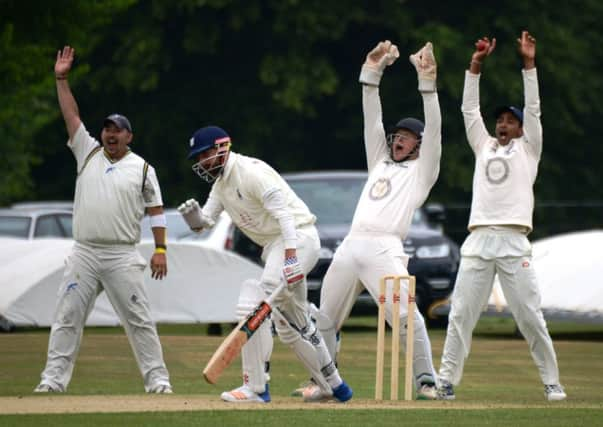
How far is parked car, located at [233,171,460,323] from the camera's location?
65.3 feet

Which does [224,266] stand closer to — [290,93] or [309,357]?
[309,357]

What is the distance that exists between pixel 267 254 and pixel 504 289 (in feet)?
5.54

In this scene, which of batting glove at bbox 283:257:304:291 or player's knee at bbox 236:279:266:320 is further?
player's knee at bbox 236:279:266:320

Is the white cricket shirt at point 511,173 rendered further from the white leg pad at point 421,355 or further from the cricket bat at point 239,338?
the cricket bat at point 239,338

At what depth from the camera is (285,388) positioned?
13.1m

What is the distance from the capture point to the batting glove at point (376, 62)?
1186 centimetres

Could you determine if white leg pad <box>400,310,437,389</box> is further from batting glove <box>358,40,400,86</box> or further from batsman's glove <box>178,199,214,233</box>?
batting glove <box>358,40,400,86</box>

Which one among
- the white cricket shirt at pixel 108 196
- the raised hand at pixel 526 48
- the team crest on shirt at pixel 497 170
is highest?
the raised hand at pixel 526 48

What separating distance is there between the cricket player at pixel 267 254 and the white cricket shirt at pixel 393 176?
1.90 ft

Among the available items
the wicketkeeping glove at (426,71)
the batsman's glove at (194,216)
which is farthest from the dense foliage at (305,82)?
the wicketkeeping glove at (426,71)

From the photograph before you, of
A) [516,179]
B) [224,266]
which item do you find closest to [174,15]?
[224,266]

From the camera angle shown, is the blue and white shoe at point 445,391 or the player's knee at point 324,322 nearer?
the blue and white shoe at point 445,391

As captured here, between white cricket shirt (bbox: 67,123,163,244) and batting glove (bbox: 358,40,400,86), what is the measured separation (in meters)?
1.88

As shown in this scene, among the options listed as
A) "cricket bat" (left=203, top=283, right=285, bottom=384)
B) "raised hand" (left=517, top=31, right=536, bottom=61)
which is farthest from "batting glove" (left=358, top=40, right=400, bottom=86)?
"cricket bat" (left=203, top=283, right=285, bottom=384)
